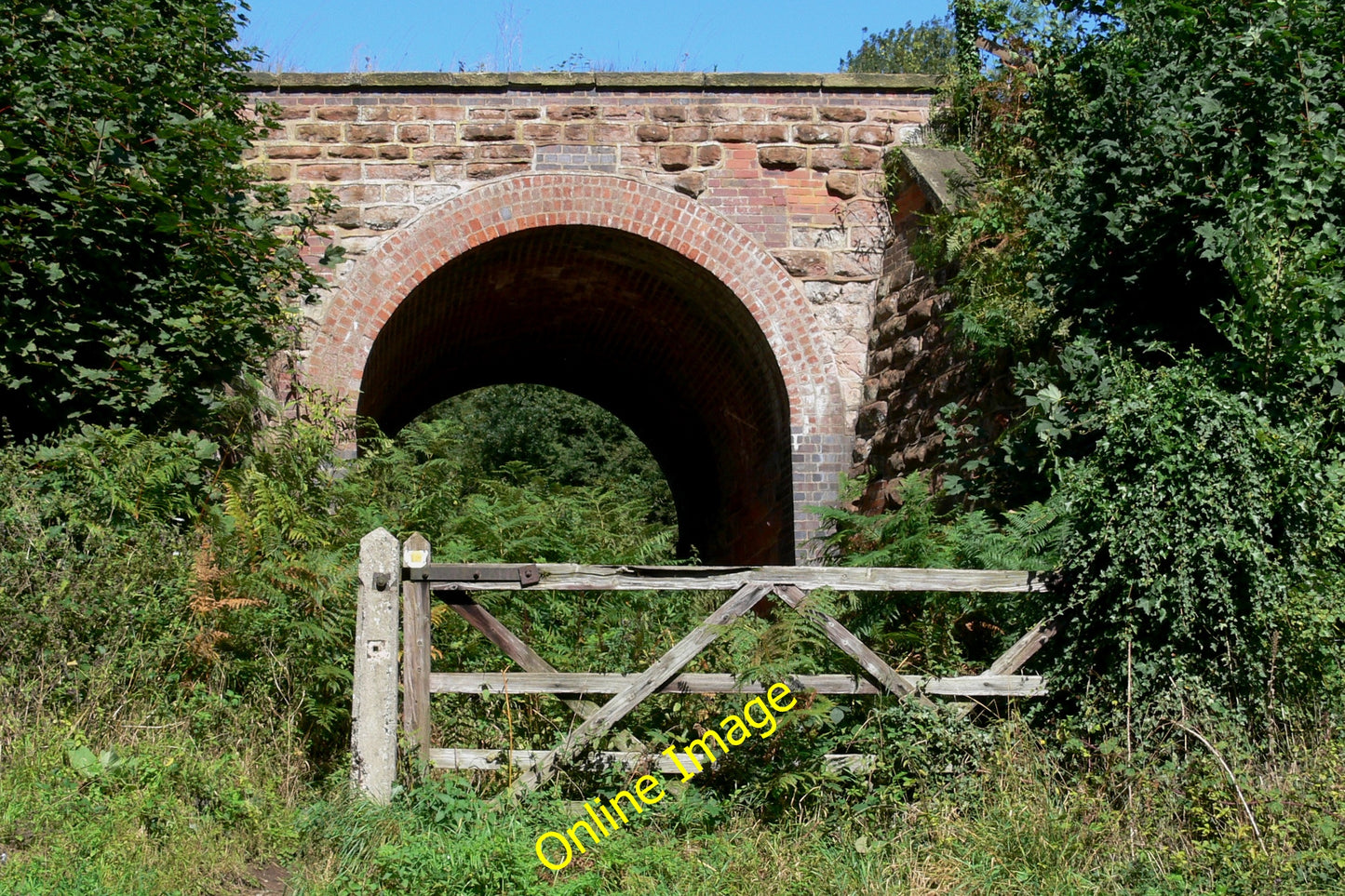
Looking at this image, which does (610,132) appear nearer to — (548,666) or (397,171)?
(397,171)

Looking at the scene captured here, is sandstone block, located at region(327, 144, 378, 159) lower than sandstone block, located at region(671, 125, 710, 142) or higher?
lower

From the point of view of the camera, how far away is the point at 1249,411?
5.19 m

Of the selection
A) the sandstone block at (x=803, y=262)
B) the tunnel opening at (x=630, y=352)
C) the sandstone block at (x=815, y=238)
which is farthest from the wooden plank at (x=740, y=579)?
the sandstone block at (x=815, y=238)

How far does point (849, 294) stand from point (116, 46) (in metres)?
6.27

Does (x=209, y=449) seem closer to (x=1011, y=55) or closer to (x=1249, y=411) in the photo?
(x=1249, y=411)

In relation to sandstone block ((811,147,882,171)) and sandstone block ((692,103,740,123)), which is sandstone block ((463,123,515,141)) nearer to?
sandstone block ((692,103,740,123))

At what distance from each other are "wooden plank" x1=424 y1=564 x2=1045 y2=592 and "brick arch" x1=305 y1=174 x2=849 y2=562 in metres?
4.33

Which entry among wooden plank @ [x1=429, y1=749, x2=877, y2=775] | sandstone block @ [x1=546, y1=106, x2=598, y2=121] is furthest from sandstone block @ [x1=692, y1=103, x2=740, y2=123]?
wooden plank @ [x1=429, y1=749, x2=877, y2=775]

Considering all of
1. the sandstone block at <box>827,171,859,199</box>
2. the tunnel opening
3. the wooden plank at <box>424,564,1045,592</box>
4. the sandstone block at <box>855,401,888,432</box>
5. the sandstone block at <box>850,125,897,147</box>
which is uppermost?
the sandstone block at <box>850,125,897,147</box>

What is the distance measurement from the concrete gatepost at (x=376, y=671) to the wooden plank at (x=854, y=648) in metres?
1.84

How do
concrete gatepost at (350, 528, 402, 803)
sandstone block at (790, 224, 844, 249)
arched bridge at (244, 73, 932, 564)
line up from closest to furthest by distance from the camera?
concrete gatepost at (350, 528, 402, 803), arched bridge at (244, 73, 932, 564), sandstone block at (790, 224, 844, 249)

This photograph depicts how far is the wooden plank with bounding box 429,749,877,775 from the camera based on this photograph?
16.9 ft

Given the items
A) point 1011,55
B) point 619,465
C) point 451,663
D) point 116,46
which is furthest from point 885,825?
point 619,465

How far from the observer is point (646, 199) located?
10.3 m
